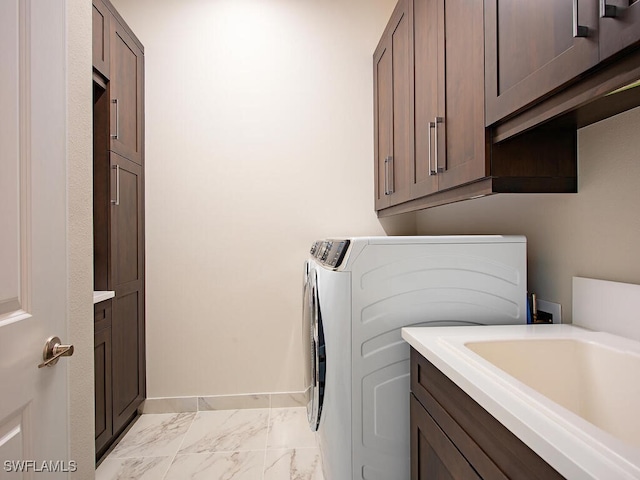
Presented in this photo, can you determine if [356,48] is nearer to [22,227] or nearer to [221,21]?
[221,21]

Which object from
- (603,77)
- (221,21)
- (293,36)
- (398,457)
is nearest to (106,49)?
(221,21)

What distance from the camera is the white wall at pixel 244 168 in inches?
99.0

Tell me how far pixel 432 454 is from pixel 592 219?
880 millimetres

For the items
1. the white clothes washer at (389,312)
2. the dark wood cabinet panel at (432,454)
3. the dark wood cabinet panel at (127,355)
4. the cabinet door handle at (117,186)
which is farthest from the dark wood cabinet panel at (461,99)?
the dark wood cabinet panel at (127,355)

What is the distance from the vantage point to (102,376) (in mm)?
1897

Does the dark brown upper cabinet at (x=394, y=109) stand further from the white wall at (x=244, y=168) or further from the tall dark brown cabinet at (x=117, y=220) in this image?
the tall dark brown cabinet at (x=117, y=220)

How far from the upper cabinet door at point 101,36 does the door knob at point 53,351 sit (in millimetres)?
1463

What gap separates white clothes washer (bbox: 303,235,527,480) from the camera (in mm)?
1364

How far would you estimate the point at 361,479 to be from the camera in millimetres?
1352

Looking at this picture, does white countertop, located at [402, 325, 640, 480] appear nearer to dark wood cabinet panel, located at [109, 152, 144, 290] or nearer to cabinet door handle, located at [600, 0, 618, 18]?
cabinet door handle, located at [600, 0, 618, 18]

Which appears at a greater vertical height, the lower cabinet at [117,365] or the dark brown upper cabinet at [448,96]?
the dark brown upper cabinet at [448,96]

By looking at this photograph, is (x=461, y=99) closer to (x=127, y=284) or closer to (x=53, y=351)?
(x=53, y=351)

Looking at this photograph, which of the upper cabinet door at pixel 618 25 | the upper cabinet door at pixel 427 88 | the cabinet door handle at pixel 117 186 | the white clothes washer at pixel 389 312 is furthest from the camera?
the cabinet door handle at pixel 117 186

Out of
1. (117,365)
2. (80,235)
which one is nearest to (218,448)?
(117,365)
